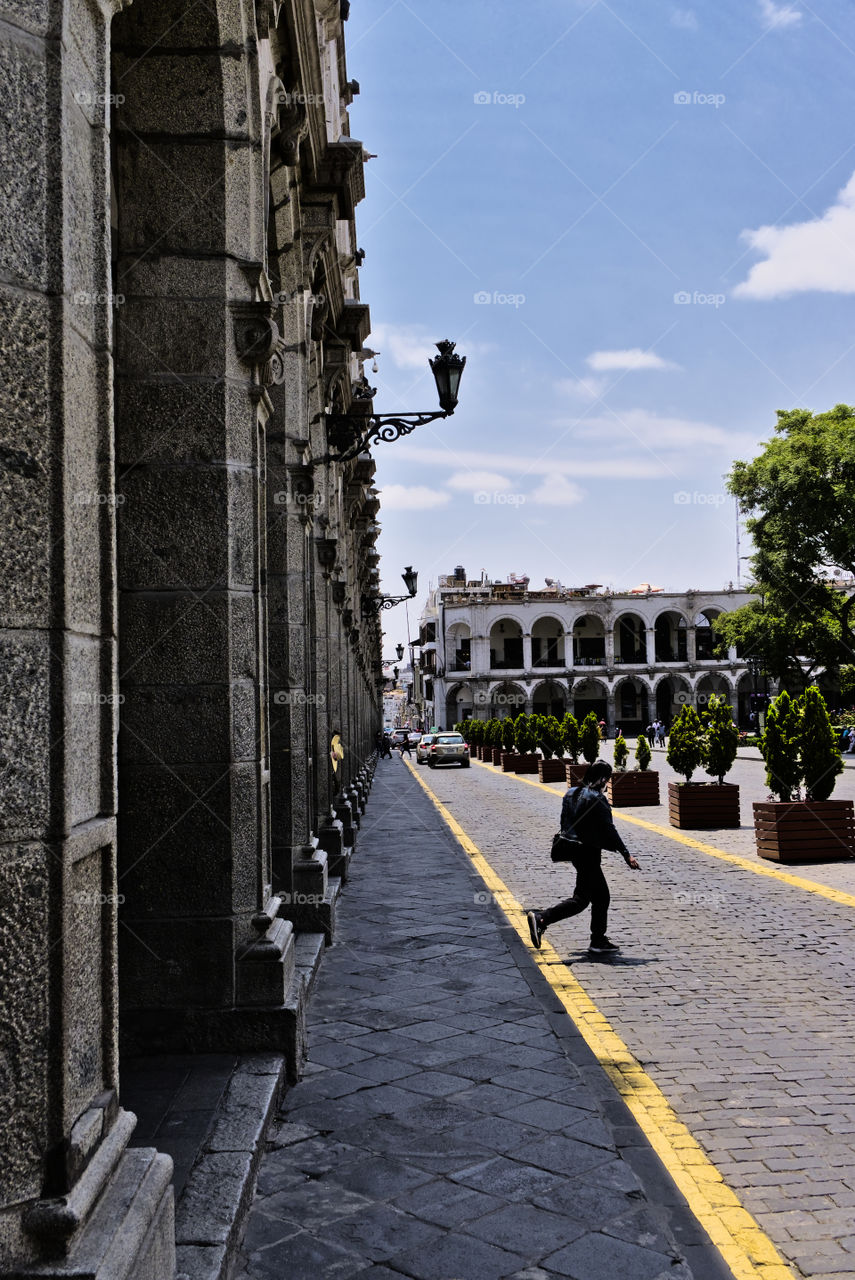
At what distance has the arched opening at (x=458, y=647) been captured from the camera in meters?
71.3

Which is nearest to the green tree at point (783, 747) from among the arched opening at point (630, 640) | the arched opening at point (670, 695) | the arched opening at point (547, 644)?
the arched opening at point (670, 695)

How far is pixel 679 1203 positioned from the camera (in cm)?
383

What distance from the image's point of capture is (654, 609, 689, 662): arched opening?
73.2 m

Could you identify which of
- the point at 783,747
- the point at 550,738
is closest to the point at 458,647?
the point at 550,738

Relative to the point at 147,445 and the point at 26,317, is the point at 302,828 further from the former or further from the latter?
the point at 26,317

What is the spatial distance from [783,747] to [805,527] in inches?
1032

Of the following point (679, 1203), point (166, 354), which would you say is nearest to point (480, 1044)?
point (679, 1203)

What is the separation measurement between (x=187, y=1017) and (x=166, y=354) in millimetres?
3075

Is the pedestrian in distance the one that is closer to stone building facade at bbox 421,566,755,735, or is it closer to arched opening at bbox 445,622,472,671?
stone building facade at bbox 421,566,755,735

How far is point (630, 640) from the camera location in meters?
73.5

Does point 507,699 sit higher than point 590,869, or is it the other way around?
point 507,699

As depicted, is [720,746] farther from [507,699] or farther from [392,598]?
[507,699]

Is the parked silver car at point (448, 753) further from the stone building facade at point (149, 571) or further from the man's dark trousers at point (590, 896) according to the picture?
the man's dark trousers at point (590, 896)

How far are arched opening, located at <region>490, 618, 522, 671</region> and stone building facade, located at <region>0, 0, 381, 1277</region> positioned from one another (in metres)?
60.6
